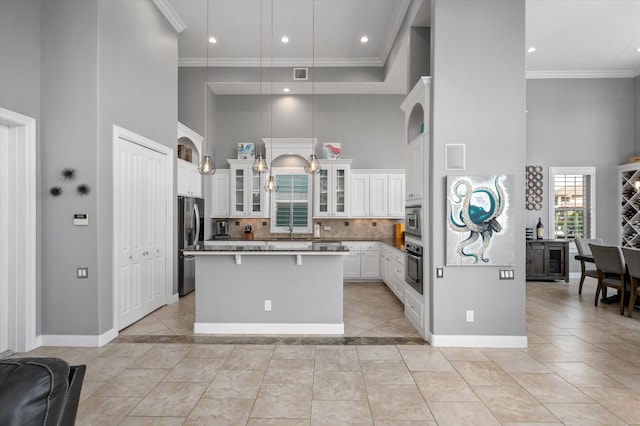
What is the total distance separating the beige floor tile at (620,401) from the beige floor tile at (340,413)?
5.96 ft

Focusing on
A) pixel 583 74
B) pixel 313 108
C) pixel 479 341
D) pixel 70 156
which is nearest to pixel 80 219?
pixel 70 156

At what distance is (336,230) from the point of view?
7449 mm

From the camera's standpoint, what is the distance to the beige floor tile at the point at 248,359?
3.15m

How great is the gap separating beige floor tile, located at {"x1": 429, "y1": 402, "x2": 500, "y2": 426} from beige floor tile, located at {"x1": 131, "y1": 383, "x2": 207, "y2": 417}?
1.82 metres

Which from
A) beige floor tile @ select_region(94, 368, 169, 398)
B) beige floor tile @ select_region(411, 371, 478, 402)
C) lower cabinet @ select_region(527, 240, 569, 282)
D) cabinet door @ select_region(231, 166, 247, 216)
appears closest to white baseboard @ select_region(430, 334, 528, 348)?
beige floor tile @ select_region(411, 371, 478, 402)

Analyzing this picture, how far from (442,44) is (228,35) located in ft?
12.3

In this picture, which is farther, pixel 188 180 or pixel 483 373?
pixel 188 180

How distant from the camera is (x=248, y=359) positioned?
3318 mm

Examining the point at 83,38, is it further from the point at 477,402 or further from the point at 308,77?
the point at 477,402

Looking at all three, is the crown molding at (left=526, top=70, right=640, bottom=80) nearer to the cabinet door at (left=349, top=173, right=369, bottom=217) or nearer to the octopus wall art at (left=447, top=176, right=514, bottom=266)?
the cabinet door at (left=349, top=173, right=369, bottom=217)

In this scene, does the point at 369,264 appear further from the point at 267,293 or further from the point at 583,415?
the point at 583,415

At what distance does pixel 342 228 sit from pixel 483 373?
15.2ft

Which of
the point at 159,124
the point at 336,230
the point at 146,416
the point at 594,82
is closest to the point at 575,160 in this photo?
the point at 594,82

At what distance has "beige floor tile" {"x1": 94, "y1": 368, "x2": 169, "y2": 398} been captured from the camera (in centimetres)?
270
